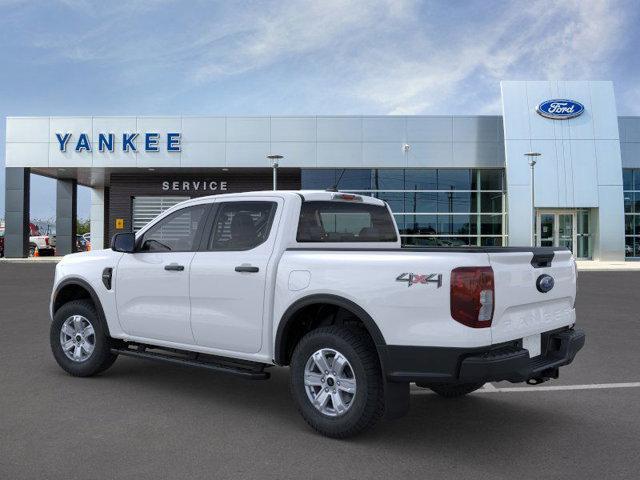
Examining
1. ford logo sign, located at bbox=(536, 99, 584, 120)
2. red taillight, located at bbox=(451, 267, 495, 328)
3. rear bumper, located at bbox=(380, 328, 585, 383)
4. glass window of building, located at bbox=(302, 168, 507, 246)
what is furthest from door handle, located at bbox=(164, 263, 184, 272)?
ford logo sign, located at bbox=(536, 99, 584, 120)

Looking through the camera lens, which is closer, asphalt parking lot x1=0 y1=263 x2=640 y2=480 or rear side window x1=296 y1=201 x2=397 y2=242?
asphalt parking lot x1=0 y1=263 x2=640 y2=480

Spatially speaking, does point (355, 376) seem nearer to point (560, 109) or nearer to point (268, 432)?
point (268, 432)

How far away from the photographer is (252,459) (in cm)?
399

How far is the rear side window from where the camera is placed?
5.16m

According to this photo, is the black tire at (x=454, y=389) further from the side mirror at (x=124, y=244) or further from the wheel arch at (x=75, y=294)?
the wheel arch at (x=75, y=294)

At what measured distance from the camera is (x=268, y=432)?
456cm

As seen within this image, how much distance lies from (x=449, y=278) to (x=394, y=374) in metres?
0.73

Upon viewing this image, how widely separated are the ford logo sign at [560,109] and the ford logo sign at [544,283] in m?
27.4

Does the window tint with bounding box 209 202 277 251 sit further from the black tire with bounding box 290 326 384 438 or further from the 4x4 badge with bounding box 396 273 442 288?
the 4x4 badge with bounding box 396 273 442 288

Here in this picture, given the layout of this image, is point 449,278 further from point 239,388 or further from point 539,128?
point 539,128

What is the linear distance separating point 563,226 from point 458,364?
95.8 ft

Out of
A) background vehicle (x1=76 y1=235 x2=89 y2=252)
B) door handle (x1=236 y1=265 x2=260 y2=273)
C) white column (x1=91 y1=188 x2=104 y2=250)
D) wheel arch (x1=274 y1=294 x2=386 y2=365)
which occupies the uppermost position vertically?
white column (x1=91 y1=188 x2=104 y2=250)

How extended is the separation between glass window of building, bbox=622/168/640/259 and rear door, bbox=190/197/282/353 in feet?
102

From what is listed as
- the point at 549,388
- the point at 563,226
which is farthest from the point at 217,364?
the point at 563,226
